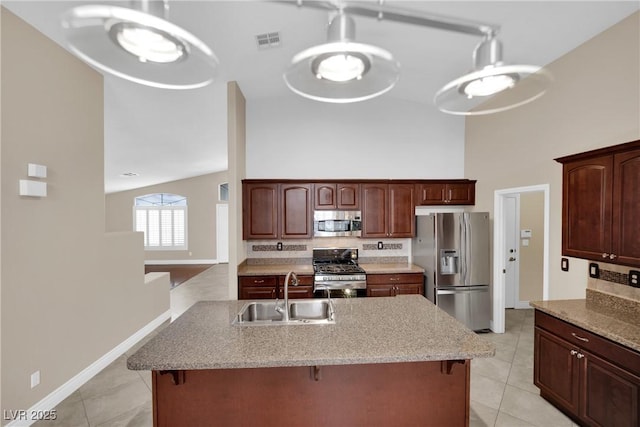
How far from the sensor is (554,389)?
2.43 metres

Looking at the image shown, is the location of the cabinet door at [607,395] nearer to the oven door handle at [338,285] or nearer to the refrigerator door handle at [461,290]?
the refrigerator door handle at [461,290]

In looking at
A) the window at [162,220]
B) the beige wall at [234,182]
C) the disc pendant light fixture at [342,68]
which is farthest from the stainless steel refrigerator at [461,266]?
the window at [162,220]

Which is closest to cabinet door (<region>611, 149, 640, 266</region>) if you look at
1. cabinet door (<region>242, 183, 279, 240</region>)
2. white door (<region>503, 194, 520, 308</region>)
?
white door (<region>503, 194, 520, 308</region>)

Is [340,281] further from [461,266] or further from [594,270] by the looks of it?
[594,270]

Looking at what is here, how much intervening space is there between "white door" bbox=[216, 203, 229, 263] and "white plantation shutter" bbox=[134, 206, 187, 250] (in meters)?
1.11

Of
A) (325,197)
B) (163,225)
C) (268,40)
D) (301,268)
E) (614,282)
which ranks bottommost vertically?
(301,268)

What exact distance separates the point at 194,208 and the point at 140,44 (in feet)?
31.9

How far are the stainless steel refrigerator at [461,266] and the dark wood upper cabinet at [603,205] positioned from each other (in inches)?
57.1

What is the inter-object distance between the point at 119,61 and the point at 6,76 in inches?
72.1

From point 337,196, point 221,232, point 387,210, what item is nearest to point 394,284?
point 387,210

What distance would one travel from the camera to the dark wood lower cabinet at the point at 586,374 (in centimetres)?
186

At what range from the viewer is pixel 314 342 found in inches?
67.9

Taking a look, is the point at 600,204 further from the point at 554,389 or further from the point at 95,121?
the point at 95,121

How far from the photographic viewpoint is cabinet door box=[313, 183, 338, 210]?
4.47m
